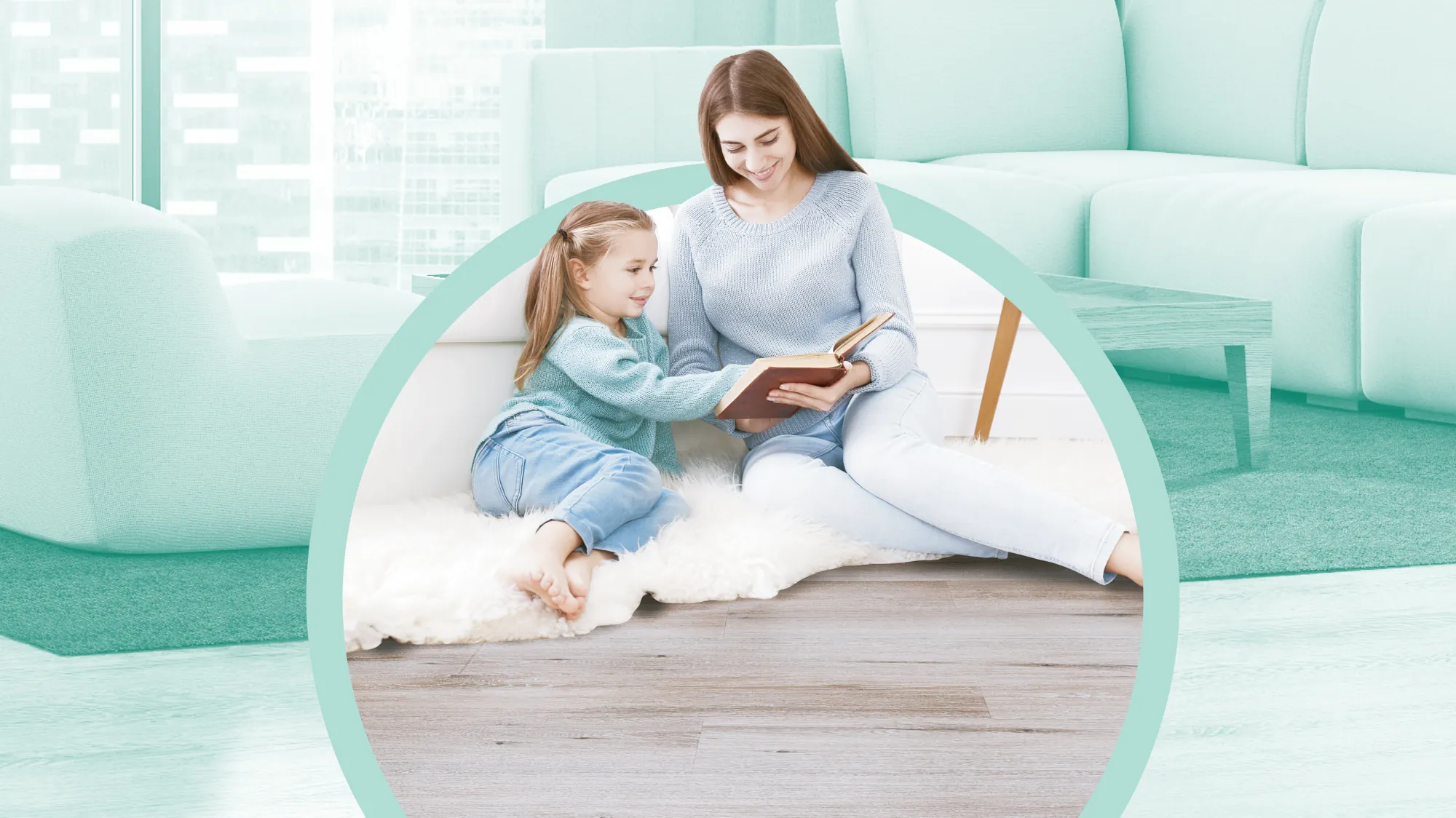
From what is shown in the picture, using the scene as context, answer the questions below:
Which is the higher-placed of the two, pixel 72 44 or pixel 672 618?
pixel 72 44

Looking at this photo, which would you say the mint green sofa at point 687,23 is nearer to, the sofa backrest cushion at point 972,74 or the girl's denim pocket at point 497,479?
the sofa backrest cushion at point 972,74

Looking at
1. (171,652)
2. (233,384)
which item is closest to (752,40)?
(233,384)

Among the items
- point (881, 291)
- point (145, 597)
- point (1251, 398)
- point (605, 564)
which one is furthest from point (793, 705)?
point (1251, 398)

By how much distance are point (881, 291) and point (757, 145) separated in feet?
0.37

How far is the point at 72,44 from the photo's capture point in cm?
314

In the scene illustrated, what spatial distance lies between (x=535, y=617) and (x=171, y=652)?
1.73 feet

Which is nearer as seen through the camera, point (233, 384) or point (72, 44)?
point (233, 384)

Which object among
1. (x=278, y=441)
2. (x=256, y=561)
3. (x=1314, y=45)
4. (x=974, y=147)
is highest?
(x=1314, y=45)

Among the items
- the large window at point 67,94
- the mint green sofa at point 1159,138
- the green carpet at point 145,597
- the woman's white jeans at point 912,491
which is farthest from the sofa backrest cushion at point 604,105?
the woman's white jeans at point 912,491

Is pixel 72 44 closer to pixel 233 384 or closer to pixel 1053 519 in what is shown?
pixel 233 384

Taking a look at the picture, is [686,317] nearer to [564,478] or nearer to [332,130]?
[564,478]

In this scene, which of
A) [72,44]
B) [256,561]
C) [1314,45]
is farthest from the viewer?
[72,44]

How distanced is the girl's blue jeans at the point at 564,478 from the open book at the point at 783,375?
0.24 ft

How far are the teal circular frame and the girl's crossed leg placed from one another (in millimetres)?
73
